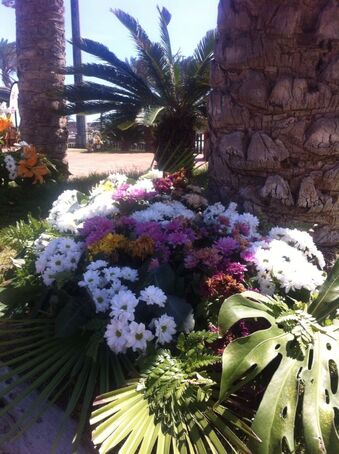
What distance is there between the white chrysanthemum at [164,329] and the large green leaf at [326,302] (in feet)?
1.98

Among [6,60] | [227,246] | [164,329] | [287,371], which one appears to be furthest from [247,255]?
[6,60]

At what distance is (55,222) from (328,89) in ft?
6.01

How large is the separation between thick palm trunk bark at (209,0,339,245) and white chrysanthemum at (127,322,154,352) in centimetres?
127

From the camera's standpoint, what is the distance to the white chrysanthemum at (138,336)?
179 centimetres

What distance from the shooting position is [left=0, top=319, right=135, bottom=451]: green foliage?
5.62 feet

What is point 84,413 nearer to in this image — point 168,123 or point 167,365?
point 167,365

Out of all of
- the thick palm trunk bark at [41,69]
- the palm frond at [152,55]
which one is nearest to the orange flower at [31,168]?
the thick palm trunk bark at [41,69]

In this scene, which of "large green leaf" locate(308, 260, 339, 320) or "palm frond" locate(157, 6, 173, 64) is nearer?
"large green leaf" locate(308, 260, 339, 320)

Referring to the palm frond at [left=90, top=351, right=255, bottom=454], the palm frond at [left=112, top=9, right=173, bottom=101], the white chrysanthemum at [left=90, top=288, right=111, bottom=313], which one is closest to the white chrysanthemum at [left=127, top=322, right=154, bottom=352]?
the palm frond at [left=90, top=351, right=255, bottom=454]

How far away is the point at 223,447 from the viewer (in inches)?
57.4

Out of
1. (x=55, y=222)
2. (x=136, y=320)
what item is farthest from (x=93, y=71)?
(x=136, y=320)

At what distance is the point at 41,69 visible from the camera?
679 cm

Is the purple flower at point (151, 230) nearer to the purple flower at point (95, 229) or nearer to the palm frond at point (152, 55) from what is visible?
the purple flower at point (95, 229)

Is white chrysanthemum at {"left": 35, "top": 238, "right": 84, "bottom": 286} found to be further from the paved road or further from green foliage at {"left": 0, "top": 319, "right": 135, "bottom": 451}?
the paved road
